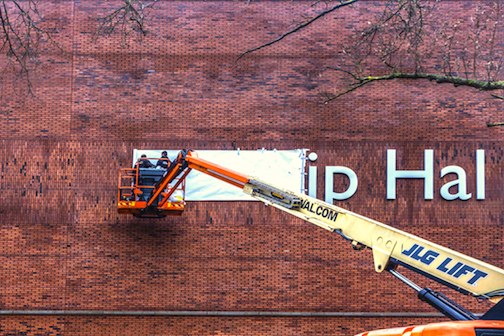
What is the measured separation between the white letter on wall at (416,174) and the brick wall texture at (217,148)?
176mm

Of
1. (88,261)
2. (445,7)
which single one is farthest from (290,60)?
(88,261)

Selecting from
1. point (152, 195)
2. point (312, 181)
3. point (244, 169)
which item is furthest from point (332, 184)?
point (152, 195)

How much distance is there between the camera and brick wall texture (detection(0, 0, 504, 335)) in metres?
18.6

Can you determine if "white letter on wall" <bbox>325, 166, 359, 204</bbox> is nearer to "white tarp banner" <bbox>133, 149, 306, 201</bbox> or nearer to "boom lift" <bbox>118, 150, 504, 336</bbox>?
"white tarp banner" <bbox>133, 149, 306, 201</bbox>

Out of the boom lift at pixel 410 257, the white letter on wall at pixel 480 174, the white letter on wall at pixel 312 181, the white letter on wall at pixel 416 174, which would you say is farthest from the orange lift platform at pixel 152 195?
the white letter on wall at pixel 480 174

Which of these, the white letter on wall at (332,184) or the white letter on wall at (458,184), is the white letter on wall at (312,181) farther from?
the white letter on wall at (458,184)

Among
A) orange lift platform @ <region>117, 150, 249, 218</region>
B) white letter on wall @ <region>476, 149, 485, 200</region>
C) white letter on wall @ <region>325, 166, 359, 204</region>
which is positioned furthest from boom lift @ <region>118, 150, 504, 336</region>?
white letter on wall @ <region>476, 149, 485, 200</region>

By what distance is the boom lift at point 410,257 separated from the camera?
9.97m

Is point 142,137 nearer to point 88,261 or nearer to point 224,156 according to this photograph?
point 224,156

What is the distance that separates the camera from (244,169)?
19234mm

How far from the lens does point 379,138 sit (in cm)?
1930

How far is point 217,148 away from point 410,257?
884 cm

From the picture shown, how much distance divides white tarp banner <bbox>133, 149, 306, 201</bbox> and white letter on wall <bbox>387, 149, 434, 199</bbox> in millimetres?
2313

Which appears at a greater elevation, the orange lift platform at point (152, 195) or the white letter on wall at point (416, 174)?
the white letter on wall at point (416, 174)
